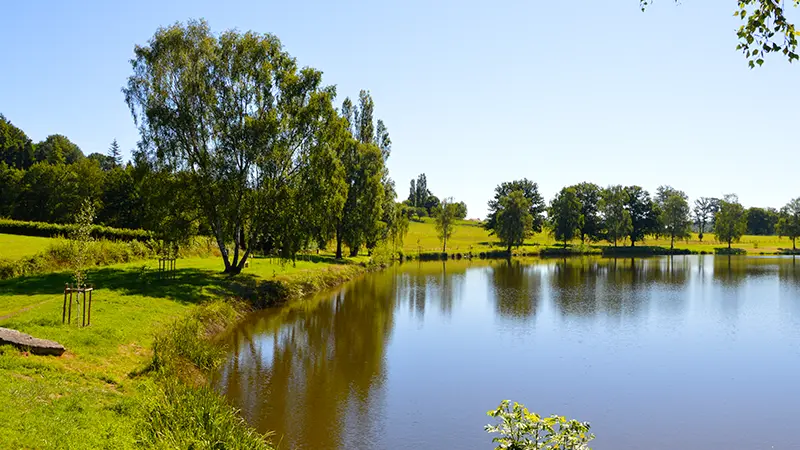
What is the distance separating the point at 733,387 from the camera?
16922 mm

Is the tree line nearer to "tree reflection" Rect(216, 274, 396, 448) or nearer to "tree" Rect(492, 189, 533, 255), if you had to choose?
"tree" Rect(492, 189, 533, 255)

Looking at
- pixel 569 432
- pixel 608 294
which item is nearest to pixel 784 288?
pixel 608 294

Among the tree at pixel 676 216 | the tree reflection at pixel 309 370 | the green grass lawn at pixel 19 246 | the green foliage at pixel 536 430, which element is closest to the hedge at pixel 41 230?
the green grass lawn at pixel 19 246

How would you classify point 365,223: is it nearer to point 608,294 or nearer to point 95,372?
point 608,294

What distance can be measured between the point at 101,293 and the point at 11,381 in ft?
41.5

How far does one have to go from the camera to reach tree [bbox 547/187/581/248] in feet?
310

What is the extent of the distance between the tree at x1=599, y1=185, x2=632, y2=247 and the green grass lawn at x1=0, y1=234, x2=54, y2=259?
90065mm

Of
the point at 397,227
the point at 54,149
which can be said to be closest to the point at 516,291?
the point at 397,227

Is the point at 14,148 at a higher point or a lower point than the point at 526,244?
higher

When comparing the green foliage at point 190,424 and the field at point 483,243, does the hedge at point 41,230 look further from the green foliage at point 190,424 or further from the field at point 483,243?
the field at point 483,243

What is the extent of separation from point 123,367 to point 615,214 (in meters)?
97.2

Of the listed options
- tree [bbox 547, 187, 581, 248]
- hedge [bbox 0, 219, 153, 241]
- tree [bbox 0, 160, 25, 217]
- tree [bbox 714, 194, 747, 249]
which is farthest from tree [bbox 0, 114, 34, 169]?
tree [bbox 714, 194, 747, 249]

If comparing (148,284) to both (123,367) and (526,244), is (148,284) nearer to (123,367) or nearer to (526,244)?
(123,367)

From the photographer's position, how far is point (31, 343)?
1258 centimetres
